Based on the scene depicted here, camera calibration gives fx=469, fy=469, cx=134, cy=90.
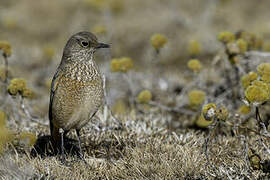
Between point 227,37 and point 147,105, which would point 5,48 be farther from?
point 227,37

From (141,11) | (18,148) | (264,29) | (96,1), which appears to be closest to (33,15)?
(141,11)

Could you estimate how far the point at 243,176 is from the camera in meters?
3.96

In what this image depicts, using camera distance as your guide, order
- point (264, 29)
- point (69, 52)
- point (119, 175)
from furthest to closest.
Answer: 1. point (264, 29)
2. point (69, 52)
3. point (119, 175)

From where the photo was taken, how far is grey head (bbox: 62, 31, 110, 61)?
4844 mm

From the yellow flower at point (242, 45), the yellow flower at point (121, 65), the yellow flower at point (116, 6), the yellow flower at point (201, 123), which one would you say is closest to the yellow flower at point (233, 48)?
the yellow flower at point (242, 45)

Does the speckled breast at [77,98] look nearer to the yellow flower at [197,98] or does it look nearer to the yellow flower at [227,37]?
the yellow flower at [197,98]

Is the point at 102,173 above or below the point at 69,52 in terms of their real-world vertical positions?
below

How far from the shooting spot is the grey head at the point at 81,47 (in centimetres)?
484

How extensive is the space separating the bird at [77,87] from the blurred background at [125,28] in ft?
9.94

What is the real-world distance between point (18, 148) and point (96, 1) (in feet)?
20.4

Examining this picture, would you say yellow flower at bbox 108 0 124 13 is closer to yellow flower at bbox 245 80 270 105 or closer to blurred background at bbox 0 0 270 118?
blurred background at bbox 0 0 270 118

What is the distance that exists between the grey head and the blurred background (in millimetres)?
3058

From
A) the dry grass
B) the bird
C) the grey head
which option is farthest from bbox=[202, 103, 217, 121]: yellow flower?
the grey head

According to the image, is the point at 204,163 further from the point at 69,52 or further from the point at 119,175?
the point at 69,52
